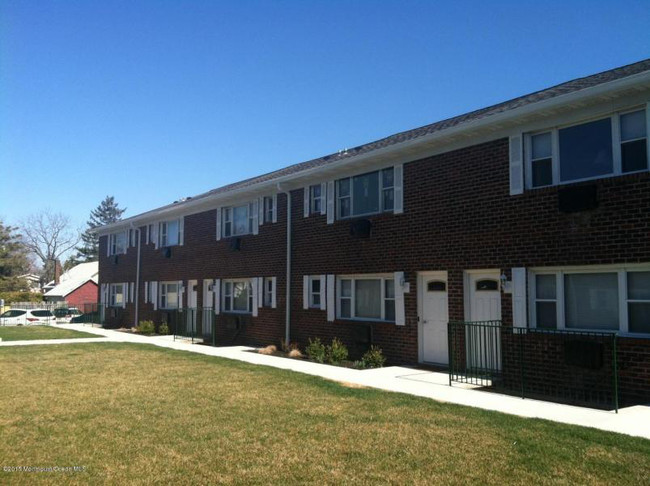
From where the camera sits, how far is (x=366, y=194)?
14.3m

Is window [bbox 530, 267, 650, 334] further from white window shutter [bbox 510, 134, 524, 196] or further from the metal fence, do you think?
white window shutter [bbox 510, 134, 524, 196]

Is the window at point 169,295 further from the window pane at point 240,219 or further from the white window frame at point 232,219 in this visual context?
the window pane at point 240,219

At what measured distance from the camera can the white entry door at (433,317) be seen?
12.2 m

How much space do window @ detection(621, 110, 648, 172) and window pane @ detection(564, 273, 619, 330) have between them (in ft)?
5.89

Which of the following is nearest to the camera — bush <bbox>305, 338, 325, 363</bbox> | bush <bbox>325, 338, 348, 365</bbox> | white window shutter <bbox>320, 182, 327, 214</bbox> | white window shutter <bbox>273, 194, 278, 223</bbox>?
bush <bbox>325, 338, 348, 365</bbox>

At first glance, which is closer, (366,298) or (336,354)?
(336,354)

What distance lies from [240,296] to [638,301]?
1326 cm

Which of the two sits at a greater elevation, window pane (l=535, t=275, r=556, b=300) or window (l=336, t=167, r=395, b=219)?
window (l=336, t=167, r=395, b=219)

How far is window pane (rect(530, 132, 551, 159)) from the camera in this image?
10.2m

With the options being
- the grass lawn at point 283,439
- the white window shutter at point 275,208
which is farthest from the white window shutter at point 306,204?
the grass lawn at point 283,439

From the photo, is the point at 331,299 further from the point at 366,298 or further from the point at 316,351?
the point at 316,351

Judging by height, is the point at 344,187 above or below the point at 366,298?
above

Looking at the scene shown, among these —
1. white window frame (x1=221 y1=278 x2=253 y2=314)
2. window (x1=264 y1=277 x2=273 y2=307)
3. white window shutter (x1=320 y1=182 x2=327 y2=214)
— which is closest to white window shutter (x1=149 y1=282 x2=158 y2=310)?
white window frame (x1=221 y1=278 x2=253 y2=314)

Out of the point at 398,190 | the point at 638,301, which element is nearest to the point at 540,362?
the point at 638,301
